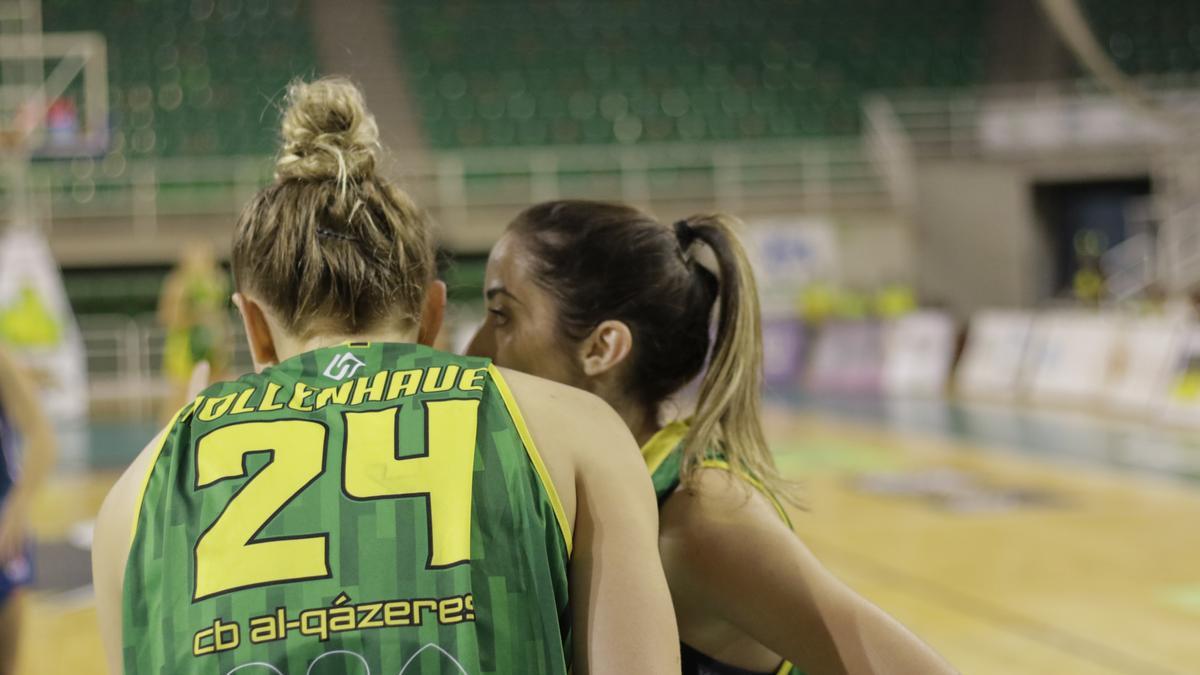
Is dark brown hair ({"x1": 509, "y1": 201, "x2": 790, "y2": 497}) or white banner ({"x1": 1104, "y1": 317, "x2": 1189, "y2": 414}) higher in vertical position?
dark brown hair ({"x1": 509, "y1": 201, "x2": 790, "y2": 497})

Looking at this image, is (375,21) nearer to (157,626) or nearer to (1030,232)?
(1030,232)

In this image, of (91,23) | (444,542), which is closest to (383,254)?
(444,542)

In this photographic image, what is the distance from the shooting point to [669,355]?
59.6 inches

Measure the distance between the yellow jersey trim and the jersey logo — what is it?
41 cm

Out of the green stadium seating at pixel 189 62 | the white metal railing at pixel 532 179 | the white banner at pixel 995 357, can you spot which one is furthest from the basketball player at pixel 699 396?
the green stadium seating at pixel 189 62

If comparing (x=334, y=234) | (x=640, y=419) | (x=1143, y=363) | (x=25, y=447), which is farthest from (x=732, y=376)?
(x=1143, y=363)

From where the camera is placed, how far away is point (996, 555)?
5.54 m

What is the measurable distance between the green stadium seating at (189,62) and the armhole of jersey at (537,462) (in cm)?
1656

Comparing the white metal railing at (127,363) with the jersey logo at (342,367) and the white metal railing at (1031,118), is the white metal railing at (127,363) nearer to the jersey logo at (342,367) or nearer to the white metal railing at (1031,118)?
the white metal railing at (1031,118)

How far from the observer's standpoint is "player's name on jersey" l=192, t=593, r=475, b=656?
3.32ft

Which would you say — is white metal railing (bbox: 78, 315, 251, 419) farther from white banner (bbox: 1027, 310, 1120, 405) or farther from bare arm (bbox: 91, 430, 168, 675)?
bare arm (bbox: 91, 430, 168, 675)

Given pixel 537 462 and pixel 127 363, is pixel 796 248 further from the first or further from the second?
pixel 537 462

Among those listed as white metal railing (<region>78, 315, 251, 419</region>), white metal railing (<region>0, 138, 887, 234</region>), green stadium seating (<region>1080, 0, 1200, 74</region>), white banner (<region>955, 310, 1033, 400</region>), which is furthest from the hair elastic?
green stadium seating (<region>1080, 0, 1200, 74</region>)

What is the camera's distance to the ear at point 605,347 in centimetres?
145
